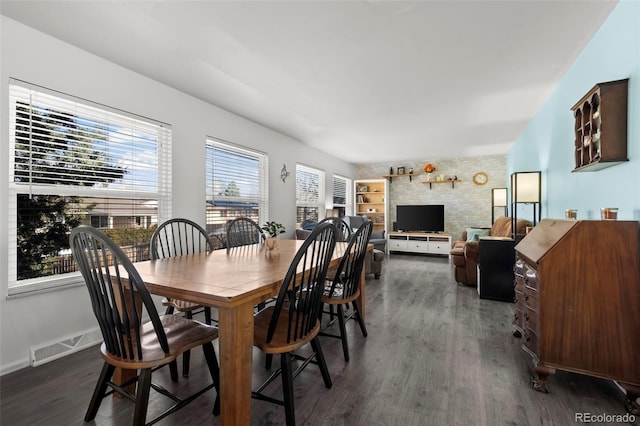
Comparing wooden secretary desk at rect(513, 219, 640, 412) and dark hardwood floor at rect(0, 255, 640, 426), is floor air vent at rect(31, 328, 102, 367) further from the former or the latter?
wooden secretary desk at rect(513, 219, 640, 412)

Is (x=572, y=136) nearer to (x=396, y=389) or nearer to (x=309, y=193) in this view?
(x=396, y=389)

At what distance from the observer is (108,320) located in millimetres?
1267

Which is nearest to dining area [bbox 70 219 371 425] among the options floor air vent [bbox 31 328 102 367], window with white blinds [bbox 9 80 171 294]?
floor air vent [bbox 31 328 102 367]

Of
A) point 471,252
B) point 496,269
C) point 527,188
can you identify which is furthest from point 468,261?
point 527,188

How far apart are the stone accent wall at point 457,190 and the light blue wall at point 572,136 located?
3088 mm

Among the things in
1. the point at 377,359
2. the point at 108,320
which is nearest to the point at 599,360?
the point at 377,359

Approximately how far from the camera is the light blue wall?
1734mm

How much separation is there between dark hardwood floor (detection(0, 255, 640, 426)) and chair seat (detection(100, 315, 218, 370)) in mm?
463

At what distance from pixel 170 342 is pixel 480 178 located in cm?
723

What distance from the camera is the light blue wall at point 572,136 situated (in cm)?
173

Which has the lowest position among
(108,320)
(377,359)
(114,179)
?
(377,359)

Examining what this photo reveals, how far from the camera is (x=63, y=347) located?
2.25 meters

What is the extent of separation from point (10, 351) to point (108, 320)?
4.97 ft

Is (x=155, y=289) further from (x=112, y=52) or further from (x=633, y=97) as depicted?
(x=633, y=97)
